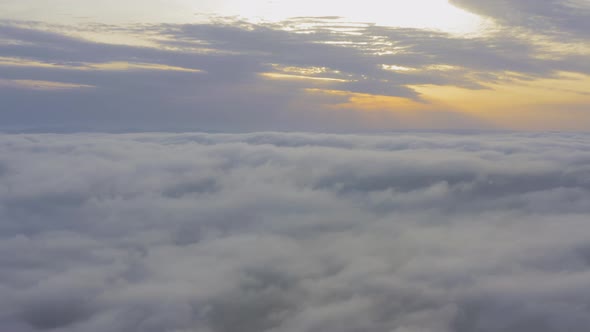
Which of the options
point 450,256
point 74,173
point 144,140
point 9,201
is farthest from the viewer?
point 144,140

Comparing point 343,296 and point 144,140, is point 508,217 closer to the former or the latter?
point 343,296

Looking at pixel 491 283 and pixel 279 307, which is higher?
pixel 491 283

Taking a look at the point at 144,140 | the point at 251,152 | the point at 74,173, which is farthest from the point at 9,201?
the point at 144,140

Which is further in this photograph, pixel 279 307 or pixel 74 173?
pixel 74 173

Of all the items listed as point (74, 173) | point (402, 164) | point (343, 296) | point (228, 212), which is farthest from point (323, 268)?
point (74, 173)

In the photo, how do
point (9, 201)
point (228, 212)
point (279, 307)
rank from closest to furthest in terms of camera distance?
1. point (279, 307)
2. point (228, 212)
3. point (9, 201)

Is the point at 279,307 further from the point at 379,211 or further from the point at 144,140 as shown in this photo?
the point at 144,140
